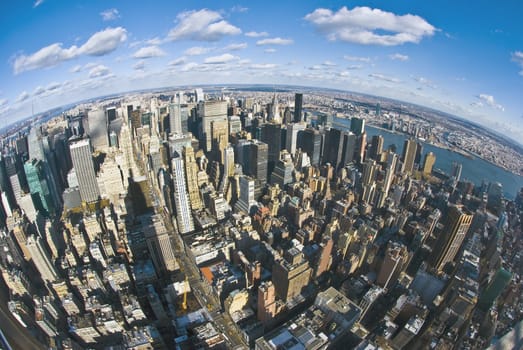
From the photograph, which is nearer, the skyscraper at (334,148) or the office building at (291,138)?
the skyscraper at (334,148)

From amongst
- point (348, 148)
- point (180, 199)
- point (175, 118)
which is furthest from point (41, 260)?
point (348, 148)

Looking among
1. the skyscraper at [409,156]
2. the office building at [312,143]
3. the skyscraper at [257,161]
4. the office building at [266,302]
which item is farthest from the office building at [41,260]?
the skyscraper at [409,156]

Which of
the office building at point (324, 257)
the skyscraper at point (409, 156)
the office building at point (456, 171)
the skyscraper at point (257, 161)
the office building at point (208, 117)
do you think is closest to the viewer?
the office building at point (324, 257)

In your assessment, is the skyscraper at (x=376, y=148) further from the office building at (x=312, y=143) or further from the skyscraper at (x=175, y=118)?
the skyscraper at (x=175, y=118)

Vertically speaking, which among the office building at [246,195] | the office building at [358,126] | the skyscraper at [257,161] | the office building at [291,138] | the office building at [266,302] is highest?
the office building at [358,126]

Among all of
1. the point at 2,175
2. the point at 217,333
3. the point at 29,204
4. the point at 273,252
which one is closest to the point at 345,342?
the point at 217,333

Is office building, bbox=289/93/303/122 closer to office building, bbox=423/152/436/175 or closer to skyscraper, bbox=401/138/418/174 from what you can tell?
skyscraper, bbox=401/138/418/174

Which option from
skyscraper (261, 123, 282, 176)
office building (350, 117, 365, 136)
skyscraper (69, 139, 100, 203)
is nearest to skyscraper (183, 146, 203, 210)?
skyscraper (69, 139, 100, 203)
